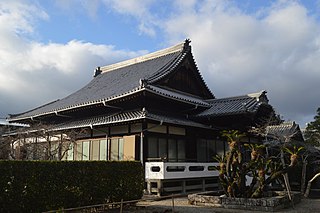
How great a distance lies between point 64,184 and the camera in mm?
10242

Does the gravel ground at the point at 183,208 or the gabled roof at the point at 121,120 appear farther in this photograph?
the gabled roof at the point at 121,120

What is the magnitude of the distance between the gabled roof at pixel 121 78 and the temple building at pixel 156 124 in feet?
0.37

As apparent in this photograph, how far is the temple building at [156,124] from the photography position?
16297 mm

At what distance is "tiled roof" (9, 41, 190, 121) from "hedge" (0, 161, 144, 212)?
721 centimetres

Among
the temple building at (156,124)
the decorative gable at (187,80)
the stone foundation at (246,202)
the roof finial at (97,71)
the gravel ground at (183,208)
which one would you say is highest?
the roof finial at (97,71)

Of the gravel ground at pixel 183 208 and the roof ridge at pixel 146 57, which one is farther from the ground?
the roof ridge at pixel 146 57

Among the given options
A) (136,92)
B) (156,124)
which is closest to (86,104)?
(136,92)

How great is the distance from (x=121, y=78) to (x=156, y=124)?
7.90 metres

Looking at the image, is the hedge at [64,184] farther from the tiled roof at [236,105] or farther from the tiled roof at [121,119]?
the tiled roof at [236,105]

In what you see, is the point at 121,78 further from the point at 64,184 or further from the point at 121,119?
the point at 64,184

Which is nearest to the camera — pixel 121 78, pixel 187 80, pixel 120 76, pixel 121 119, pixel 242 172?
pixel 242 172

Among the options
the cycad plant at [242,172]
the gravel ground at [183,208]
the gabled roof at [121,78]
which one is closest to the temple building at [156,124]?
the gabled roof at [121,78]

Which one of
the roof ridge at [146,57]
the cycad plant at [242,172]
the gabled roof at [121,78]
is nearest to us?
the cycad plant at [242,172]

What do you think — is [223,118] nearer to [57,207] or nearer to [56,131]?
[56,131]
